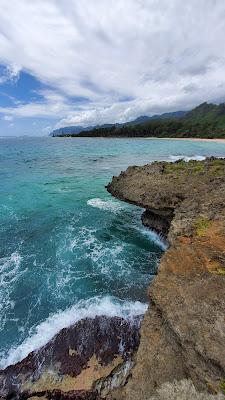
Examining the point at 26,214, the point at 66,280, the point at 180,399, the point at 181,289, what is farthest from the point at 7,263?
the point at 180,399

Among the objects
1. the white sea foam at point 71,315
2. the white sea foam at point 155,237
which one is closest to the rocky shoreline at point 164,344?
the white sea foam at point 71,315

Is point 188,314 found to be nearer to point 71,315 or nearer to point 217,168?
point 71,315

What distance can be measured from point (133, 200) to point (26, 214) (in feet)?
41.6

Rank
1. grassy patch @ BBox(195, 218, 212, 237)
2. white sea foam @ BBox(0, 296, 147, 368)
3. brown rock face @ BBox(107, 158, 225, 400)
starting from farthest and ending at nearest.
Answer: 1. grassy patch @ BBox(195, 218, 212, 237)
2. white sea foam @ BBox(0, 296, 147, 368)
3. brown rock face @ BBox(107, 158, 225, 400)

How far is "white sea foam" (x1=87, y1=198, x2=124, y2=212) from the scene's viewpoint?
30406mm

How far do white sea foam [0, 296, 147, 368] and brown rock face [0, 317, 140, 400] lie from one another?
1.38 feet

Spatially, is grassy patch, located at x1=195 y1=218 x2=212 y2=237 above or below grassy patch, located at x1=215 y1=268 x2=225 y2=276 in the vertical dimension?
below

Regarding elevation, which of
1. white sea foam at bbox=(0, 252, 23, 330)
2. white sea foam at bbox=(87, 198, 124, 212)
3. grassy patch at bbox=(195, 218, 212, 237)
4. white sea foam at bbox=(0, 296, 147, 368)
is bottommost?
white sea foam at bbox=(87, 198, 124, 212)

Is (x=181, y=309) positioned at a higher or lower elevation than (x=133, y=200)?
higher

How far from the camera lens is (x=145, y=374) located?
7977 mm

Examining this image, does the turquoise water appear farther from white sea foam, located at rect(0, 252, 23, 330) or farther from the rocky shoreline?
the rocky shoreline

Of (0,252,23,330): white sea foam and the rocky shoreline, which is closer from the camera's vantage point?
the rocky shoreline

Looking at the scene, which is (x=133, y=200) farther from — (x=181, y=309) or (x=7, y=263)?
(x=181, y=309)

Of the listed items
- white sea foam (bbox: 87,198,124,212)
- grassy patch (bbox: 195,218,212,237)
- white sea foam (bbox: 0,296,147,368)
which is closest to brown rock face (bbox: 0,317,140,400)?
white sea foam (bbox: 0,296,147,368)
